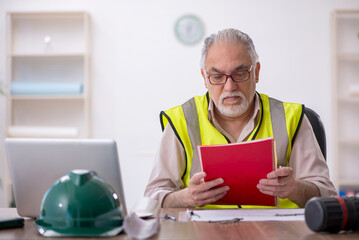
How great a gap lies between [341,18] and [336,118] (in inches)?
36.5

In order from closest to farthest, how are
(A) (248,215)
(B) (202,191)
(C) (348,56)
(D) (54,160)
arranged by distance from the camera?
1. (D) (54,160)
2. (A) (248,215)
3. (B) (202,191)
4. (C) (348,56)

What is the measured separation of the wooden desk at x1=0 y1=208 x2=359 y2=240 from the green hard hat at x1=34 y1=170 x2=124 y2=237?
5cm

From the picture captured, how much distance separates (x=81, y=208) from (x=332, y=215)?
582 millimetres

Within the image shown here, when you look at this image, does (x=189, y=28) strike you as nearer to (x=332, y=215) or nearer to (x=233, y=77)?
(x=233, y=77)

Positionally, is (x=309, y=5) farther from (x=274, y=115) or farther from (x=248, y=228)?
(x=248, y=228)

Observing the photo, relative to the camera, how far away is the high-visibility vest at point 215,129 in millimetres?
1878

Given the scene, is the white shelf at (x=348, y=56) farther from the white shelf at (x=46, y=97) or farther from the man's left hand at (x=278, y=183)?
the man's left hand at (x=278, y=183)

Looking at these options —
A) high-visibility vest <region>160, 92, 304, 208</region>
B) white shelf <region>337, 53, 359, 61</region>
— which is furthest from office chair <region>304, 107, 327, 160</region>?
white shelf <region>337, 53, 359, 61</region>

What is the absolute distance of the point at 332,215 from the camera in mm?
1079

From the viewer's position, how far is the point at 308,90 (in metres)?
4.13

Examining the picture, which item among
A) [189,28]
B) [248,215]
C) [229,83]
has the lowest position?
[248,215]

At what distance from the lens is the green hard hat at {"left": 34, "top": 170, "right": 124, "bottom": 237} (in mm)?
1082

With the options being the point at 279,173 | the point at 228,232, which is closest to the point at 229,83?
the point at 279,173

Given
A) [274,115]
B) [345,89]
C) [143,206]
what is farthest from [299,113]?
[345,89]
